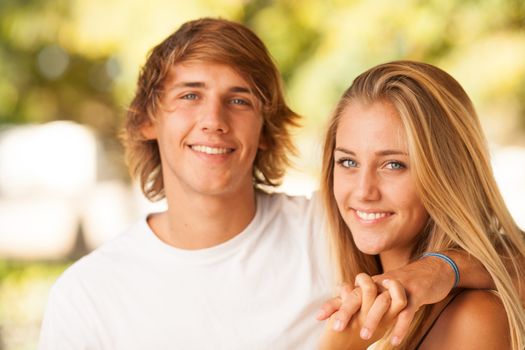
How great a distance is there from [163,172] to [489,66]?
3724mm

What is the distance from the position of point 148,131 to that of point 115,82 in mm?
4586

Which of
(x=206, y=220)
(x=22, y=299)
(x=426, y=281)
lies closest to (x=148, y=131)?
(x=206, y=220)

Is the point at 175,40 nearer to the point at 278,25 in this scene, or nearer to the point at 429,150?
the point at 429,150

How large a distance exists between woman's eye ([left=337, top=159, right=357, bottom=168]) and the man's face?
718mm

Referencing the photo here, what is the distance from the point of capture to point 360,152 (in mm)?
1880

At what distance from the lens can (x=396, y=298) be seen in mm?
1557

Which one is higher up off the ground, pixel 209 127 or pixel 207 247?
pixel 209 127

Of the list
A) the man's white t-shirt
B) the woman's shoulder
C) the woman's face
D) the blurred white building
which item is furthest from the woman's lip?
the blurred white building

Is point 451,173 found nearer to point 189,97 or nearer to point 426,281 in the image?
point 426,281

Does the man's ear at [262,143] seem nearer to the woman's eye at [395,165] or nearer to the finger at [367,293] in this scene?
the woman's eye at [395,165]

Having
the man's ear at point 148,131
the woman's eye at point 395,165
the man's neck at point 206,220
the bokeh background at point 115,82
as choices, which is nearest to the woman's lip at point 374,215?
the woman's eye at point 395,165

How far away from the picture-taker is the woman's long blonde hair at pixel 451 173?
1805mm

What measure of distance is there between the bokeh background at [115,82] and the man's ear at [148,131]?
296 cm

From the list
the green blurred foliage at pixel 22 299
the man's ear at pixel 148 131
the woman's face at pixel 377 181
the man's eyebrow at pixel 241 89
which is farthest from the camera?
the green blurred foliage at pixel 22 299
